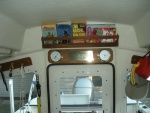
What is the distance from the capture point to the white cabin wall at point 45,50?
260 cm

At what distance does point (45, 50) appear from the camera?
106 inches

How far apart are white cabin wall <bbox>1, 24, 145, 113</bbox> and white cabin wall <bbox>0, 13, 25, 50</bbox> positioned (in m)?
0.14

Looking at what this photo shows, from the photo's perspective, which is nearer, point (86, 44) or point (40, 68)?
point (86, 44)

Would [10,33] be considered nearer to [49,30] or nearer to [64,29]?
[49,30]

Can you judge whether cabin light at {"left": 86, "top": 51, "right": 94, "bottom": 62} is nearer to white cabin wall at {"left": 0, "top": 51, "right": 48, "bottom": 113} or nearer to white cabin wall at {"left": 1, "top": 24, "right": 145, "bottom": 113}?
white cabin wall at {"left": 1, "top": 24, "right": 145, "bottom": 113}

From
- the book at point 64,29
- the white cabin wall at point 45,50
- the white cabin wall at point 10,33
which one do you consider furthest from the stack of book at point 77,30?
the white cabin wall at point 10,33

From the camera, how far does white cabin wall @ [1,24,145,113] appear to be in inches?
102

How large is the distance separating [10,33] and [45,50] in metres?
0.70

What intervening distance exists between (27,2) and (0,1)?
22 cm

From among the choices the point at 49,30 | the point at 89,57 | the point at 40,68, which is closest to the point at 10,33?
the point at 49,30

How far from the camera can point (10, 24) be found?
78.5 inches

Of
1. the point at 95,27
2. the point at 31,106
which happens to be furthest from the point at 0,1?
the point at 31,106

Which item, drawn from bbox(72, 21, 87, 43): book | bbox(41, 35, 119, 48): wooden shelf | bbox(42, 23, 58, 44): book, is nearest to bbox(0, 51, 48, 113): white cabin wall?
bbox(41, 35, 119, 48): wooden shelf

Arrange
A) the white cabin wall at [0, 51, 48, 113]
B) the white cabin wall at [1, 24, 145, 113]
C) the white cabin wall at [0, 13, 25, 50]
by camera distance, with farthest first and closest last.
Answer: the white cabin wall at [0, 51, 48, 113] → the white cabin wall at [1, 24, 145, 113] → the white cabin wall at [0, 13, 25, 50]
